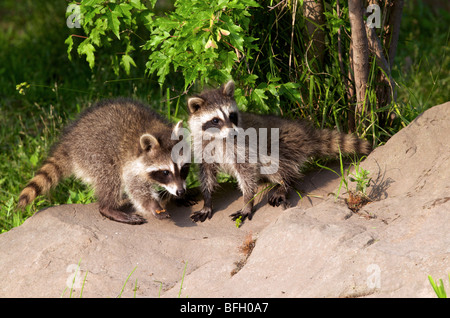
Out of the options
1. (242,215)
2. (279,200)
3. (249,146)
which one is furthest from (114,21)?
(279,200)

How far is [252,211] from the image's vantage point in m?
5.09

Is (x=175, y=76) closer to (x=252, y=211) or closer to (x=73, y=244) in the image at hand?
(x=252, y=211)

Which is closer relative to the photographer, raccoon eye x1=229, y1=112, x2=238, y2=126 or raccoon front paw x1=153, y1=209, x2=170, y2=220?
raccoon front paw x1=153, y1=209, x2=170, y2=220

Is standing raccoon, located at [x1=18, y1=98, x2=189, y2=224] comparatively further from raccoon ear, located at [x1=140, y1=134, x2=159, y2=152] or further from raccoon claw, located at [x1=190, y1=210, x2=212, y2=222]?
raccoon claw, located at [x1=190, y1=210, x2=212, y2=222]

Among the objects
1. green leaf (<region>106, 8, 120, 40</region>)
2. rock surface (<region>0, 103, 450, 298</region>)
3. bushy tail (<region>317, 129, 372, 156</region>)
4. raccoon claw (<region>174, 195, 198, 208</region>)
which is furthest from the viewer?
raccoon claw (<region>174, 195, 198, 208</region>)

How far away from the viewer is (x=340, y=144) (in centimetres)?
529

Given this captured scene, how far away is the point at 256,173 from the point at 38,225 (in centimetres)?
186

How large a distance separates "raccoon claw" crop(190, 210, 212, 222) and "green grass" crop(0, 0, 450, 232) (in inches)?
37.8

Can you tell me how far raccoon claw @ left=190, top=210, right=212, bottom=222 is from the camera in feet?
16.6

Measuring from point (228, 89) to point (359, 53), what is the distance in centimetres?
117

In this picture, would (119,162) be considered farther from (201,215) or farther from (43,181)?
(201,215)

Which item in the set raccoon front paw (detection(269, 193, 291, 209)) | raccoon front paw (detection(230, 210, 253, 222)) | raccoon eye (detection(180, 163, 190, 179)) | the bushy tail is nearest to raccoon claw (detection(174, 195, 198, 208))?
raccoon eye (detection(180, 163, 190, 179))

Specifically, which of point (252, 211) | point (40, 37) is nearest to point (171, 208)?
point (252, 211)

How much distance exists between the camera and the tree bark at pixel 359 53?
193 inches
